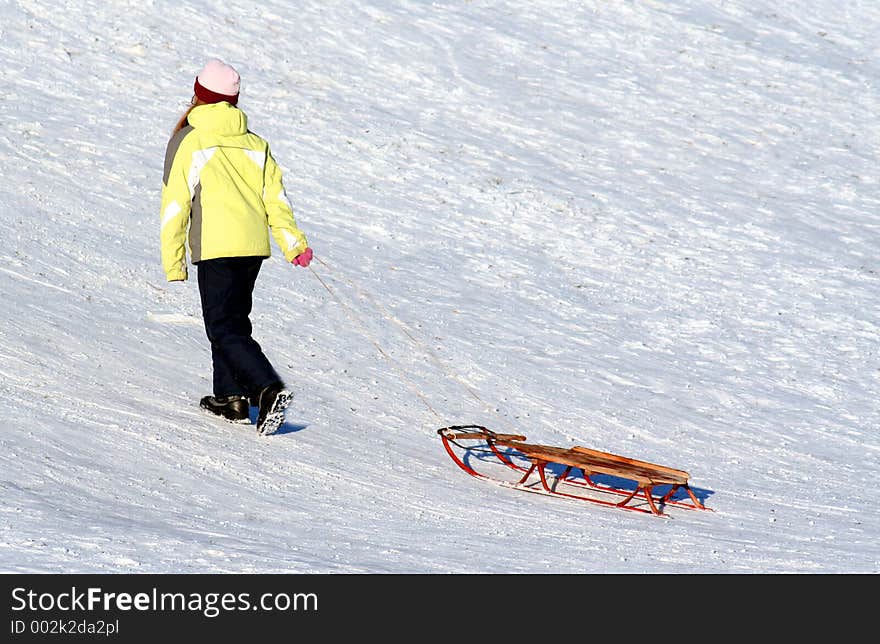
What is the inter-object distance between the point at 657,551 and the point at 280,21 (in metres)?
11.3

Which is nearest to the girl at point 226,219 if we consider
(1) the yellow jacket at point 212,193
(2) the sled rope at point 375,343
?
(1) the yellow jacket at point 212,193

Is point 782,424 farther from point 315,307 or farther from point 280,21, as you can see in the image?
point 280,21

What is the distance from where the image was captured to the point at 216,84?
644 cm

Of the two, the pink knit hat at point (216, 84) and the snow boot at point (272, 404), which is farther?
the snow boot at point (272, 404)

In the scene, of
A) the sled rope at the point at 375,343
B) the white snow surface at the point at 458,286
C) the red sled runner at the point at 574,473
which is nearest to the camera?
the white snow surface at the point at 458,286

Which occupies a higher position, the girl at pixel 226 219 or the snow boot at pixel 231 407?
the girl at pixel 226 219

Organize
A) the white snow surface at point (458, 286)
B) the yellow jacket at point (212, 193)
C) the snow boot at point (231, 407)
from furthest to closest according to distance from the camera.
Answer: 1. the snow boot at point (231, 407)
2. the yellow jacket at point (212, 193)
3. the white snow surface at point (458, 286)

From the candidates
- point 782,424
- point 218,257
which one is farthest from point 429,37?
point 218,257

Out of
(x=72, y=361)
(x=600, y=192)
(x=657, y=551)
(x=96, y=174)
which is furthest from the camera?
(x=600, y=192)

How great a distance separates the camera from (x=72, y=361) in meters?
7.32

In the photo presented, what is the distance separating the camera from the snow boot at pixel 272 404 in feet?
21.5

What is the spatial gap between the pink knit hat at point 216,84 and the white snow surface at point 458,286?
1.73 meters

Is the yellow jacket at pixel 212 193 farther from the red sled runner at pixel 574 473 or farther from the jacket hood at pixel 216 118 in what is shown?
the red sled runner at pixel 574 473

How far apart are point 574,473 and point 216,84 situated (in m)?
2.99
